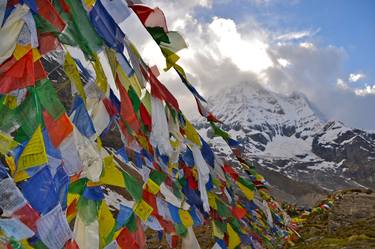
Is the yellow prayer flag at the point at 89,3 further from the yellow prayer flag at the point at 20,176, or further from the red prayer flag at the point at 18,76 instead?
the yellow prayer flag at the point at 20,176

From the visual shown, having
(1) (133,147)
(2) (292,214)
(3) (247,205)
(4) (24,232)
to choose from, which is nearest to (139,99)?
(1) (133,147)

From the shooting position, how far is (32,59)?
3.77 metres

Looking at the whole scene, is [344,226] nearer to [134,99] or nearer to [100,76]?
[134,99]

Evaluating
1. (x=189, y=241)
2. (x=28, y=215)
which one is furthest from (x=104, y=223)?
(x=189, y=241)

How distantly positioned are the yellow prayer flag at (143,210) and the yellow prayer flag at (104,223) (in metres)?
0.53

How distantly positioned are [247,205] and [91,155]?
20.9 feet

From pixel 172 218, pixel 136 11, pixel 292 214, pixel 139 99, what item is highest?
pixel 292 214

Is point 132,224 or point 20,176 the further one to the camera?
point 132,224

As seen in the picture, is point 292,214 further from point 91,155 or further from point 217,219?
point 91,155

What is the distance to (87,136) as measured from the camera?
4328 millimetres

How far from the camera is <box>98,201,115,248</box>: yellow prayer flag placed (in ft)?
14.6

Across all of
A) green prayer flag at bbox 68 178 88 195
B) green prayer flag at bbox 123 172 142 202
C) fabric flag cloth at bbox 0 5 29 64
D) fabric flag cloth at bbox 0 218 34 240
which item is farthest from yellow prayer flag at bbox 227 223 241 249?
fabric flag cloth at bbox 0 5 29 64

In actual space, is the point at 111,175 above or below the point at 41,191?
above

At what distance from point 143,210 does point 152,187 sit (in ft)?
1.67
